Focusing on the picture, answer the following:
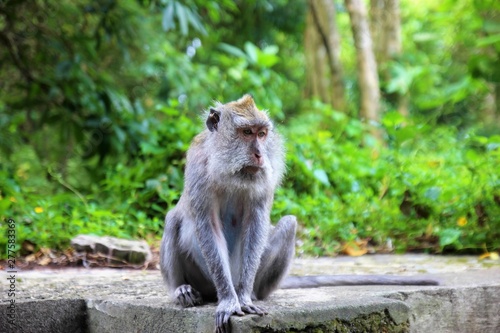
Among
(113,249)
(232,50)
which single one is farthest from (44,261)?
(232,50)

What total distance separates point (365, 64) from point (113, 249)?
635 centimetres

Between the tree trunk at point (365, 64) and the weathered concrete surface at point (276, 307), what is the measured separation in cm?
583

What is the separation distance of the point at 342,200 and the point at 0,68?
5035 mm

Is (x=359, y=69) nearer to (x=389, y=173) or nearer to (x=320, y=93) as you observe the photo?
(x=320, y=93)

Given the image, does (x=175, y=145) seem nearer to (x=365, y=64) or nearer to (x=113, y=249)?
(x=113, y=249)

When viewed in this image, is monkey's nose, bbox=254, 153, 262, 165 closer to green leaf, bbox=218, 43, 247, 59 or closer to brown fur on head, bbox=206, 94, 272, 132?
brown fur on head, bbox=206, 94, 272, 132

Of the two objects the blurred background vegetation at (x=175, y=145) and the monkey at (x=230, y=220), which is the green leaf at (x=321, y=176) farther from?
the monkey at (x=230, y=220)

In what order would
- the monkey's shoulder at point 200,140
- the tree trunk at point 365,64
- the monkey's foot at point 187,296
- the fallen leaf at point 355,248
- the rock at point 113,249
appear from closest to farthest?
the monkey's foot at point 187,296
the monkey's shoulder at point 200,140
the rock at point 113,249
the fallen leaf at point 355,248
the tree trunk at point 365,64

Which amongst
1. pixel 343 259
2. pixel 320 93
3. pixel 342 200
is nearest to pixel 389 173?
pixel 342 200

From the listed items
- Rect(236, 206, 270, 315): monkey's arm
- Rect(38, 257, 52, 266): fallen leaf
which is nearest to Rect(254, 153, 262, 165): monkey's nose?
Rect(236, 206, 270, 315): monkey's arm

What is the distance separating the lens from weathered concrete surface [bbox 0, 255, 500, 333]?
344cm

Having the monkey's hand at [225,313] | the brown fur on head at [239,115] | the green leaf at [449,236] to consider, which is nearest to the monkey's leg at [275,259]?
the monkey's hand at [225,313]

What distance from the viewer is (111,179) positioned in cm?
791

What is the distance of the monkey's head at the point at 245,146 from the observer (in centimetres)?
376
